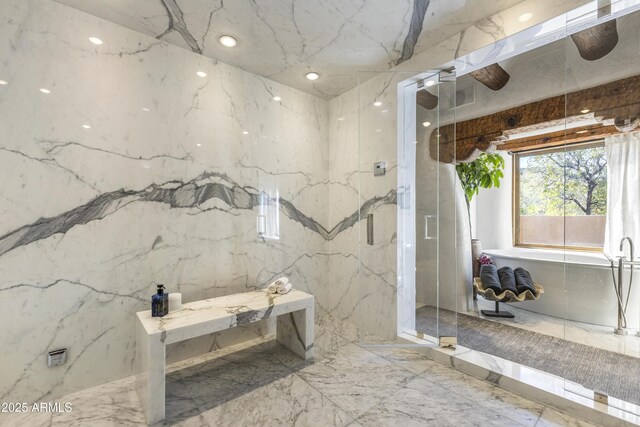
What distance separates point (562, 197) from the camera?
11.1ft

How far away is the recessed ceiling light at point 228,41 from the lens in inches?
82.7

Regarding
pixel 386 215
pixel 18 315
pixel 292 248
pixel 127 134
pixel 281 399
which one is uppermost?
pixel 127 134

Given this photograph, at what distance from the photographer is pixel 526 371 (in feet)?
6.19

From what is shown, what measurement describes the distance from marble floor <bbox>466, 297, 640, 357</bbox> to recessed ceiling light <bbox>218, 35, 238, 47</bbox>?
3.51m

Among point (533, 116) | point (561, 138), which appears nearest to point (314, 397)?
point (533, 116)

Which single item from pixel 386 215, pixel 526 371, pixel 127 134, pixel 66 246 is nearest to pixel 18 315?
pixel 66 246

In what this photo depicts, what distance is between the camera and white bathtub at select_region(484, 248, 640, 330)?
207cm

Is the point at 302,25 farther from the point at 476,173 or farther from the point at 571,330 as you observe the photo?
the point at 571,330

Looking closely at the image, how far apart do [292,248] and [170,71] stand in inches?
71.9

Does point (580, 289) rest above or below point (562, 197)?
below

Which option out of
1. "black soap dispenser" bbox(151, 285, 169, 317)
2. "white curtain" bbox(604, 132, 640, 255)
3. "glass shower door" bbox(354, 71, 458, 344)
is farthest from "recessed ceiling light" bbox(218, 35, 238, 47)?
"white curtain" bbox(604, 132, 640, 255)

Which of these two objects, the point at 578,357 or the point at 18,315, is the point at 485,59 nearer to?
the point at 578,357

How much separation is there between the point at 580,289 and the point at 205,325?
3.02 metres

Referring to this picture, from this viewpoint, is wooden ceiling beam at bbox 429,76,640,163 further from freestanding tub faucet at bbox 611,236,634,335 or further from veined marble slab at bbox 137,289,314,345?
veined marble slab at bbox 137,289,314,345
